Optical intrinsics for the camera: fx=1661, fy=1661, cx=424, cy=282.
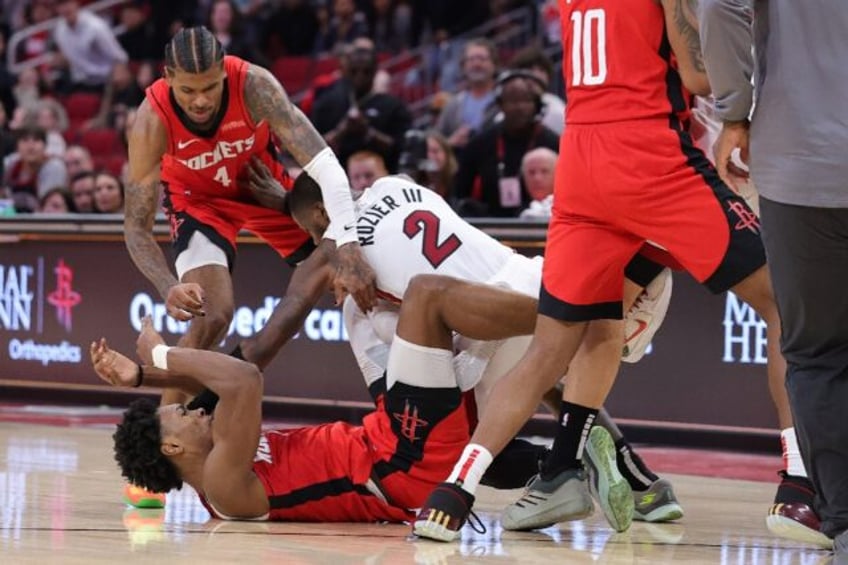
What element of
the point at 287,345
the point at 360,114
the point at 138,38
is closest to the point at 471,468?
the point at 287,345

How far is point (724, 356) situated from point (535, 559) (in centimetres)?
368

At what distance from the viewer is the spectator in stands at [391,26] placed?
48.9ft

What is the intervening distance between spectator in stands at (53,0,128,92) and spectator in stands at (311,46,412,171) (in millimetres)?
4828

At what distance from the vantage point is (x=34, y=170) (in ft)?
41.7

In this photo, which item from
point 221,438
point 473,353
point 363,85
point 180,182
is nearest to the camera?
point 221,438

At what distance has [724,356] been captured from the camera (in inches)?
312

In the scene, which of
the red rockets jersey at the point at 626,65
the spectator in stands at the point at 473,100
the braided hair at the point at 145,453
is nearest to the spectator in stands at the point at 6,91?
the spectator in stands at the point at 473,100

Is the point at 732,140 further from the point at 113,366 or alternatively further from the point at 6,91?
the point at 6,91

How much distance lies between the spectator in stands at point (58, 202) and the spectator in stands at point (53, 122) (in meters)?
1.96

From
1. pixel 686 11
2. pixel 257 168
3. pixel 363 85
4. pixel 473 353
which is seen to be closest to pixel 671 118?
pixel 686 11

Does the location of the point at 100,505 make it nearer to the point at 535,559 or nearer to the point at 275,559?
the point at 275,559

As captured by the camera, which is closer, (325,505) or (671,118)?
(671,118)

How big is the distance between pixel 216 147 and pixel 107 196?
16.0ft

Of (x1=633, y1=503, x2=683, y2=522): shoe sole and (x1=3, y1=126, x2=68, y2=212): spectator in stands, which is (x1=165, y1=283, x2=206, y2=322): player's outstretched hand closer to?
(x1=633, y1=503, x2=683, y2=522): shoe sole
